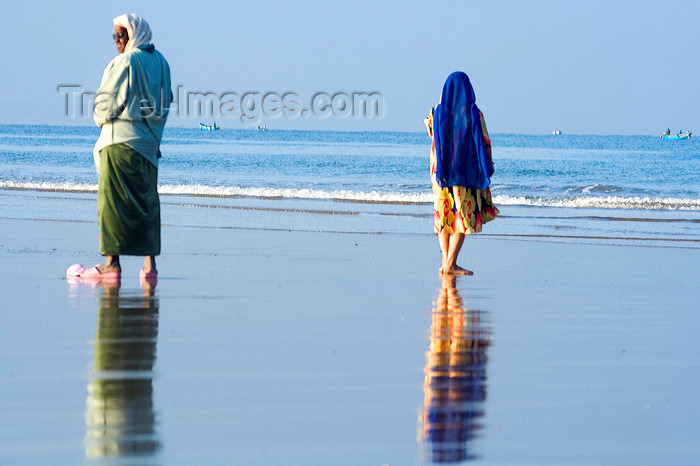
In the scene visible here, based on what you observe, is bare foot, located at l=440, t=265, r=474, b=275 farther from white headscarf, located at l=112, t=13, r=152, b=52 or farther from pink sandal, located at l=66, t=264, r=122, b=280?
white headscarf, located at l=112, t=13, r=152, b=52

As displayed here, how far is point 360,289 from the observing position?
619 cm

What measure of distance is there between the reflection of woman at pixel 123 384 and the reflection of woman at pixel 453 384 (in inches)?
33.2

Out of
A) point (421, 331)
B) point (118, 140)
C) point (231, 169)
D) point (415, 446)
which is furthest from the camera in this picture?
point (231, 169)

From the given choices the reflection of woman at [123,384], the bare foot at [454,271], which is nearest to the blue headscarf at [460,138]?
the bare foot at [454,271]

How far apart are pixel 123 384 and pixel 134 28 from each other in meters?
3.21

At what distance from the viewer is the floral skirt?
7496mm

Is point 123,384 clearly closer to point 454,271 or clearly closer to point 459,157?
point 454,271

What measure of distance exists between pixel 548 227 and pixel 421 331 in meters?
7.92

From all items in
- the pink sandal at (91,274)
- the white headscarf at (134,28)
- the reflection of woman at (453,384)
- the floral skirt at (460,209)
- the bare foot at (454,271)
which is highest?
the white headscarf at (134,28)

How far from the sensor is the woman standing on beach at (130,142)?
6.10 meters

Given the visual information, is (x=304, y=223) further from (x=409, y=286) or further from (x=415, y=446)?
(x=415, y=446)

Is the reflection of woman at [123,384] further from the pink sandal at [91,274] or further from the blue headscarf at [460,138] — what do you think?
the blue headscarf at [460,138]

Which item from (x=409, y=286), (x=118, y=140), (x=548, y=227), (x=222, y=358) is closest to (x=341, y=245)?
(x=409, y=286)

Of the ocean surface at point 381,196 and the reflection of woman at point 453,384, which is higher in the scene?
the ocean surface at point 381,196
